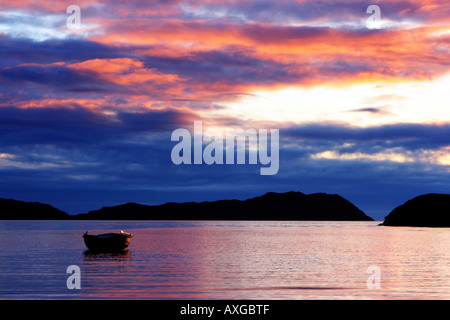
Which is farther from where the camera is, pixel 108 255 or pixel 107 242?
pixel 107 242

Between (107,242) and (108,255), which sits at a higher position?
(107,242)

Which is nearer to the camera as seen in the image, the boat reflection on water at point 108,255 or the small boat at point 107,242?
the boat reflection on water at point 108,255

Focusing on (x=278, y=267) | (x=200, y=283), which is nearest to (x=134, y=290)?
(x=200, y=283)

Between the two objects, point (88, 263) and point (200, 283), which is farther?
point (88, 263)

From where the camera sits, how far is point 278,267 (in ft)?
200

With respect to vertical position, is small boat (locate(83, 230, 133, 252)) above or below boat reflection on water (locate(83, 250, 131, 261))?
above

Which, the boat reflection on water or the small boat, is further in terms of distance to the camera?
the small boat

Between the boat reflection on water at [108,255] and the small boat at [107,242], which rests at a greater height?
the small boat at [107,242]
